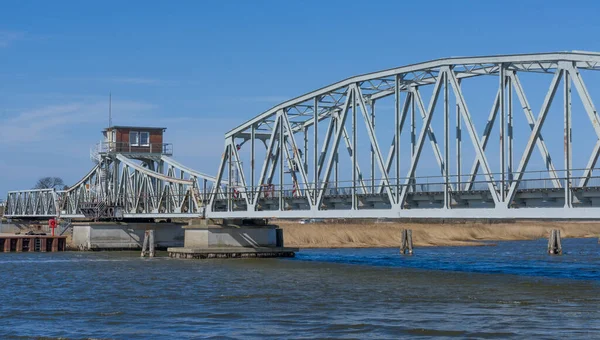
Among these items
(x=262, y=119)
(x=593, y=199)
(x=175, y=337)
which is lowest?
(x=175, y=337)

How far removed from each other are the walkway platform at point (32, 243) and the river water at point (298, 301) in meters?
23.5

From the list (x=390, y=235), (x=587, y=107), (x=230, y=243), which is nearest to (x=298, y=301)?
(x=587, y=107)

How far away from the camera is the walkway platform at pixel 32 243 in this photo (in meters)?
85.9

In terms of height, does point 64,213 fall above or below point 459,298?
above

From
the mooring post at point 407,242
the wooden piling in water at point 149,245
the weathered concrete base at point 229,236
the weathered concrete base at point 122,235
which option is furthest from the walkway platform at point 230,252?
the mooring post at point 407,242

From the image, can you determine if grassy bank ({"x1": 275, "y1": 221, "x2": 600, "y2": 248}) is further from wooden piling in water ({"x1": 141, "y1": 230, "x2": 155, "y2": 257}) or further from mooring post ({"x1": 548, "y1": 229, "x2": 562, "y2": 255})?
wooden piling in water ({"x1": 141, "y1": 230, "x2": 155, "y2": 257})

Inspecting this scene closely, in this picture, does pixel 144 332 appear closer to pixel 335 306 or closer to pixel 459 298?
pixel 335 306

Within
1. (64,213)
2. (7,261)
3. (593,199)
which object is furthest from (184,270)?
(64,213)

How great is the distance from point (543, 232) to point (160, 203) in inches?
3081

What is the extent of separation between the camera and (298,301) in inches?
1517

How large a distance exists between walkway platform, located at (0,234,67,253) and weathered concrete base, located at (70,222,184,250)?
1968mm

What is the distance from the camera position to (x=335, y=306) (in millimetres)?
36469

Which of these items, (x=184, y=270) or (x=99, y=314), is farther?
(x=184, y=270)

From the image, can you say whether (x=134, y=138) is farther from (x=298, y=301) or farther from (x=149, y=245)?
(x=298, y=301)
